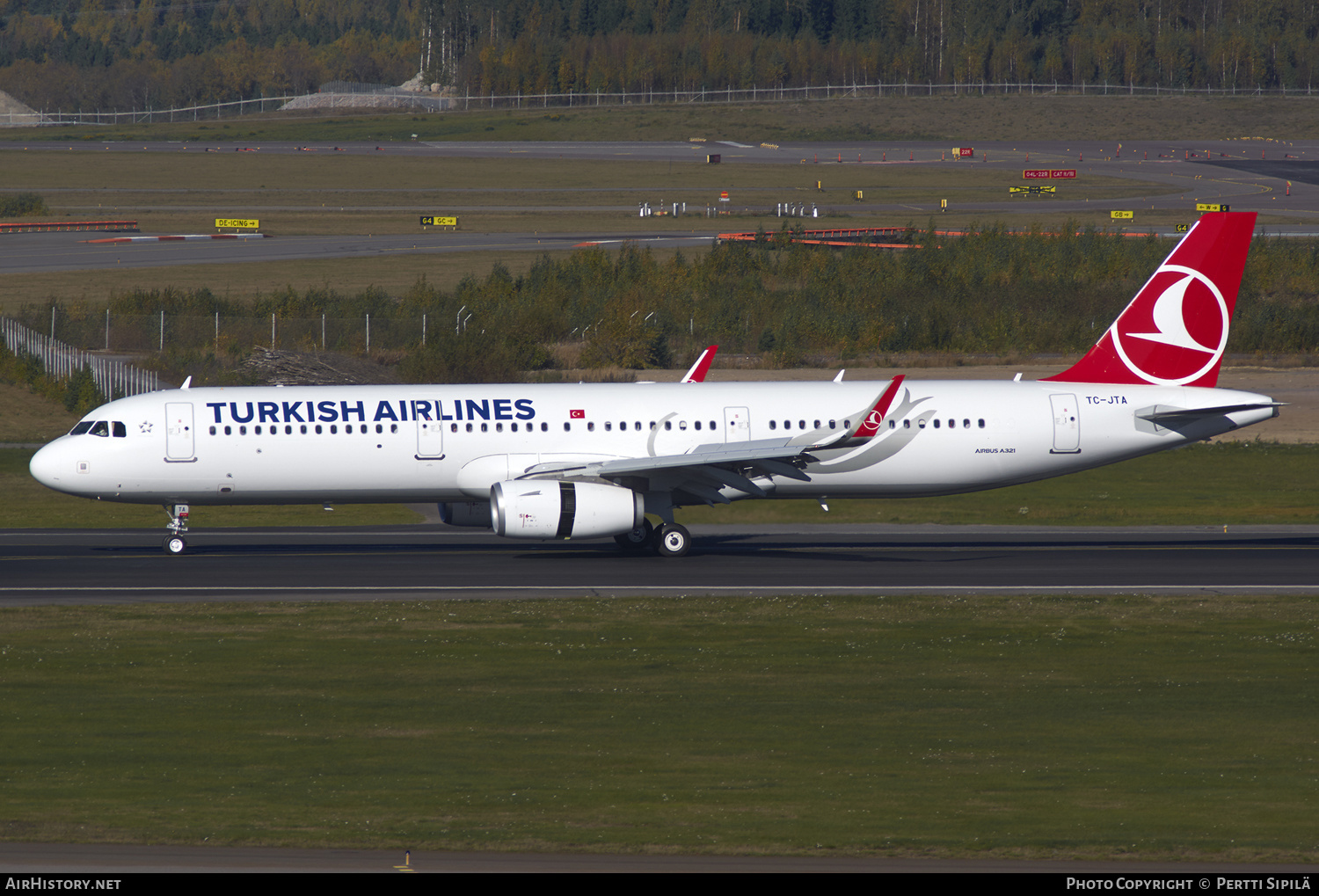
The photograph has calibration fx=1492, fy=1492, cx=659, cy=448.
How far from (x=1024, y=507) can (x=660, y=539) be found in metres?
12.1

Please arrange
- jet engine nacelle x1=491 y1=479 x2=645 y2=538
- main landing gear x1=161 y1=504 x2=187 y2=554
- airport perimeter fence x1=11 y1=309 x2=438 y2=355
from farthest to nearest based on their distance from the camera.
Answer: airport perimeter fence x1=11 y1=309 x2=438 y2=355 < main landing gear x1=161 y1=504 x2=187 y2=554 < jet engine nacelle x1=491 y1=479 x2=645 y2=538

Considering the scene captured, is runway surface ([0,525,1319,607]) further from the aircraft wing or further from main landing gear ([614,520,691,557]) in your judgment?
the aircraft wing

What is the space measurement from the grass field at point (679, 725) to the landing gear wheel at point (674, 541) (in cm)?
574

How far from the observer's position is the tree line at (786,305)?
201ft

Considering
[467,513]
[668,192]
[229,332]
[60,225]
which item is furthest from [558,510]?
[668,192]

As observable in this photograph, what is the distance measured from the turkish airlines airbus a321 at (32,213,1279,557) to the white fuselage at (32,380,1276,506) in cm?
4

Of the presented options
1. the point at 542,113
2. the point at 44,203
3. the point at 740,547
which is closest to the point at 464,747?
the point at 740,547

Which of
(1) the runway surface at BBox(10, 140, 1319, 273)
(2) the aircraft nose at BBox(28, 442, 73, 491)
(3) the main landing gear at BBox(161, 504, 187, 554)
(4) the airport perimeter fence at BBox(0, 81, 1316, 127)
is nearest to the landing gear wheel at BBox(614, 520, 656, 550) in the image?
(3) the main landing gear at BBox(161, 504, 187, 554)

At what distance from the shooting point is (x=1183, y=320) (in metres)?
35.4

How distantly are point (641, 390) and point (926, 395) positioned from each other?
21.4 feet

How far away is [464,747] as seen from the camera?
57.7ft

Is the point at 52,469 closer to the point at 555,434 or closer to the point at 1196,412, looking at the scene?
the point at 555,434

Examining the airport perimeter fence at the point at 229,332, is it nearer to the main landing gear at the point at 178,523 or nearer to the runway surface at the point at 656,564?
the runway surface at the point at 656,564

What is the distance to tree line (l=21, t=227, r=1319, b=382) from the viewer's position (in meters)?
61.2
